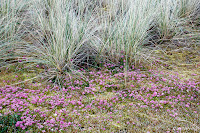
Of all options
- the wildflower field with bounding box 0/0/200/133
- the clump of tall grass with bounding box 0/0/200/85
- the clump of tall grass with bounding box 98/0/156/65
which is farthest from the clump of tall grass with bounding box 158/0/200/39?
the clump of tall grass with bounding box 98/0/156/65

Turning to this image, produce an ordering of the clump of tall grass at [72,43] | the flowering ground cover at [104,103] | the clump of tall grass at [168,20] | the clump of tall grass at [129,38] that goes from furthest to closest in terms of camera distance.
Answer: the clump of tall grass at [168,20]
the clump of tall grass at [129,38]
the clump of tall grass at [72,43]
the flowering ground cover at [104,103]

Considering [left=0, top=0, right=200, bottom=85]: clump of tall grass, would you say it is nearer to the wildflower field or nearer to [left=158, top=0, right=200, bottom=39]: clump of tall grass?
the wildflower field

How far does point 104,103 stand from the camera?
109 inches

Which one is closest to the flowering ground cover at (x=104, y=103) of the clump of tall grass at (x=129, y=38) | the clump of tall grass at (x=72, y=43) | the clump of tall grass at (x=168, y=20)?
the clump of tall grass at (x=72, y=43)

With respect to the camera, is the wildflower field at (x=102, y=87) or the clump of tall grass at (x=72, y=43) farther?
the clump of tall grass at (x=72, y=43)

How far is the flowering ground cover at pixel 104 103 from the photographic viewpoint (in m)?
2.33

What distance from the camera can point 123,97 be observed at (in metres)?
2.94

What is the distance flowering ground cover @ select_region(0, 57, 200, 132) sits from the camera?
233cm

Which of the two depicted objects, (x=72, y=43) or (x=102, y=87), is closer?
(x=102, y=87)

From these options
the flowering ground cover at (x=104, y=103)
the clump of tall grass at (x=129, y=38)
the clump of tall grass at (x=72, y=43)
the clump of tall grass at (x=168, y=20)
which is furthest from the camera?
the clump of tall grass at (x=168, y=20)

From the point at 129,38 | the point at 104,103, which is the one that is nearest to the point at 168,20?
the point at 129,38

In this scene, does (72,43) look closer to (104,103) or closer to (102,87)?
(102,87)

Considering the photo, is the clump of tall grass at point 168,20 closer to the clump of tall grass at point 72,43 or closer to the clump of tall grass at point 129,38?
the clump of tall grass at point 72,43

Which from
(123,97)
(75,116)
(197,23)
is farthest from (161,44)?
(75,116)
